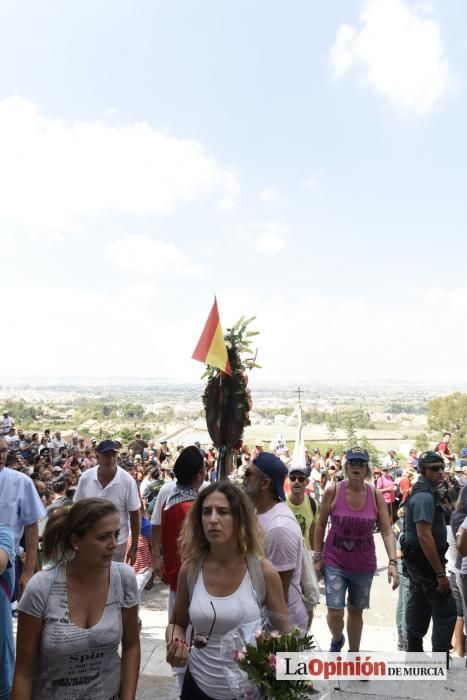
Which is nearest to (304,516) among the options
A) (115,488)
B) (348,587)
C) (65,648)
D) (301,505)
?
(301,505)

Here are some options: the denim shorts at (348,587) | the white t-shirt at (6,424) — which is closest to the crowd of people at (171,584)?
the denim shorts at (348,587)

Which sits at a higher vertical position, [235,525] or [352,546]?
[235,525]

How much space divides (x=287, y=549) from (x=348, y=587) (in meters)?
1.29

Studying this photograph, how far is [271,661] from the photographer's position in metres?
1.68

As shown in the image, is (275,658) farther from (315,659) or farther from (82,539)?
(82,539)

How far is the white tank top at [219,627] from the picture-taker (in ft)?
6.28

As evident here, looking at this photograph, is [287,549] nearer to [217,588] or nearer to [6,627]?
[217,588]

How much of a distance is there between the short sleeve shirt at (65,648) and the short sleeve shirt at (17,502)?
1595 millimetres

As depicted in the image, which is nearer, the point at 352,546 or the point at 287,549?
the point at 287,549

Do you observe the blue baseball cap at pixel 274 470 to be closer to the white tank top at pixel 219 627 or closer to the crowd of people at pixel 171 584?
the crowd of people at pixel 171 584

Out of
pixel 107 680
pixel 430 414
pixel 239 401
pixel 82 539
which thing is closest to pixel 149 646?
pixel 107 680

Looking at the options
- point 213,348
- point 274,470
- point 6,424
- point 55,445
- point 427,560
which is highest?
point 213,348

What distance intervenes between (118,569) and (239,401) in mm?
5003

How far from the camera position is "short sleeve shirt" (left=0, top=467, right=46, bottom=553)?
10.9 ft
